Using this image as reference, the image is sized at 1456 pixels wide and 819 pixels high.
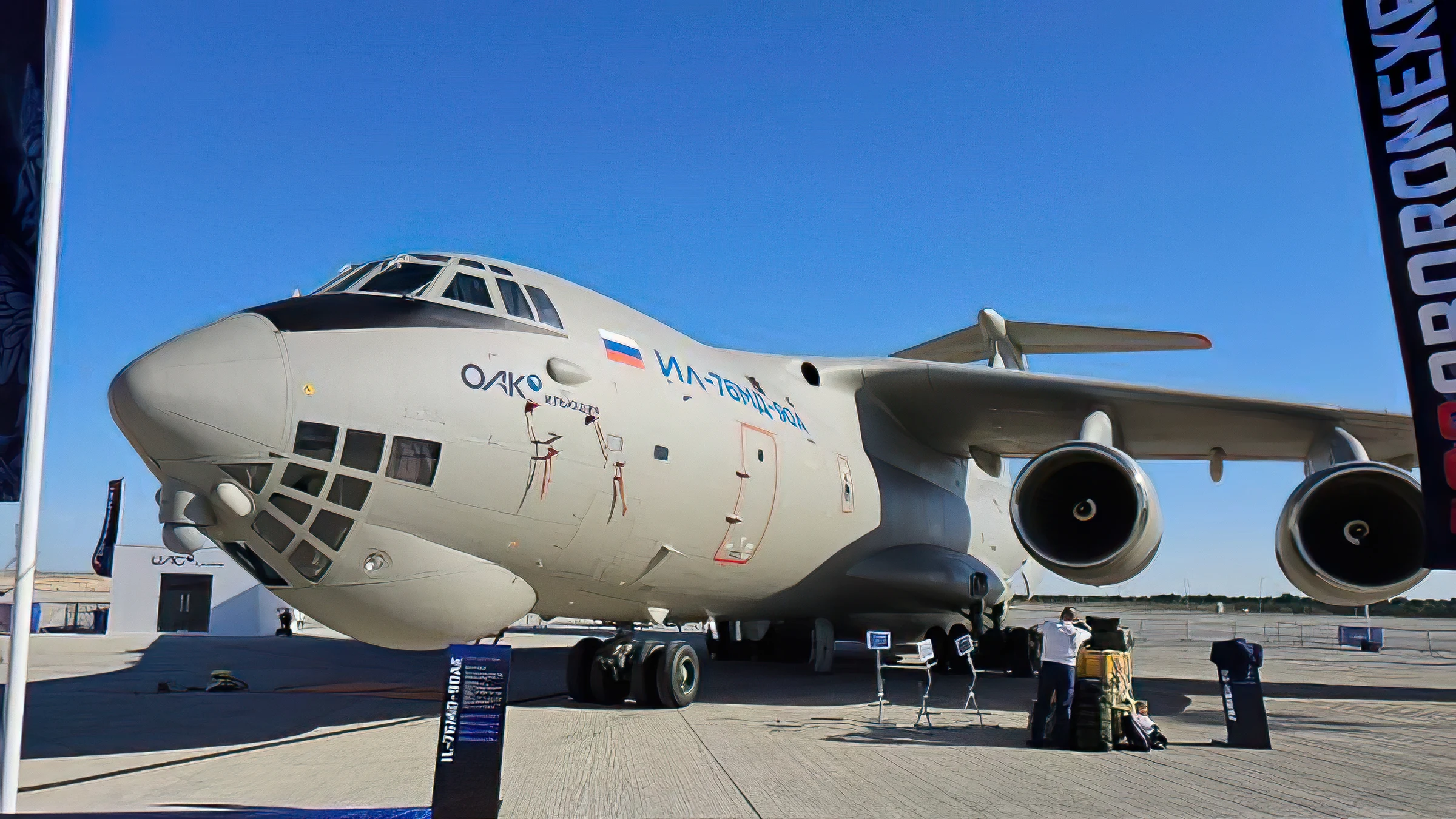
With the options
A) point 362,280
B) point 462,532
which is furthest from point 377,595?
point 362,280

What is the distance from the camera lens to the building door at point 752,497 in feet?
28.8

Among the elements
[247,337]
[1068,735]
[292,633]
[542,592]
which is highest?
[247,337]

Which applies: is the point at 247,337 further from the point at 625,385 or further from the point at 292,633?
the point at 292,633

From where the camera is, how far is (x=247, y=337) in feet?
19.7

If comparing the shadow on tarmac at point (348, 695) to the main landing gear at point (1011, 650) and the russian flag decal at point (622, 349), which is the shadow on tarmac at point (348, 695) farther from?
the russian flag decal at point (622, 349)

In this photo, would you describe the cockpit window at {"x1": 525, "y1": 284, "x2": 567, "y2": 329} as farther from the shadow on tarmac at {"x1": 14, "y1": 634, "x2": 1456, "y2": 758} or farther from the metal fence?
the metal fence

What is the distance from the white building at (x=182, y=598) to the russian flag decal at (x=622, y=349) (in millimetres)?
21471

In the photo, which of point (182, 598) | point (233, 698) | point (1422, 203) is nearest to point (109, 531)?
point (182, 598)

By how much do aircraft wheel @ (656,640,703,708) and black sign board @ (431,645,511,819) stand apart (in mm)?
4286

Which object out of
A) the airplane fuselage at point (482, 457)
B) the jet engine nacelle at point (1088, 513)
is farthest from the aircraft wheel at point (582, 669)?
the jet engine nacelle at point (1088, 513)

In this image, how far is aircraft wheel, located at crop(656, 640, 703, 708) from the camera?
350 inches

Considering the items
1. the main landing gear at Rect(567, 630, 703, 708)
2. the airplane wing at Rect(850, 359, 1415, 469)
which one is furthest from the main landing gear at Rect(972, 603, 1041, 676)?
the main landing gear at Rect(567, 630, 703, 708)

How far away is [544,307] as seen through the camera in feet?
24.8

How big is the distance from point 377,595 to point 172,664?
36.1 ft
